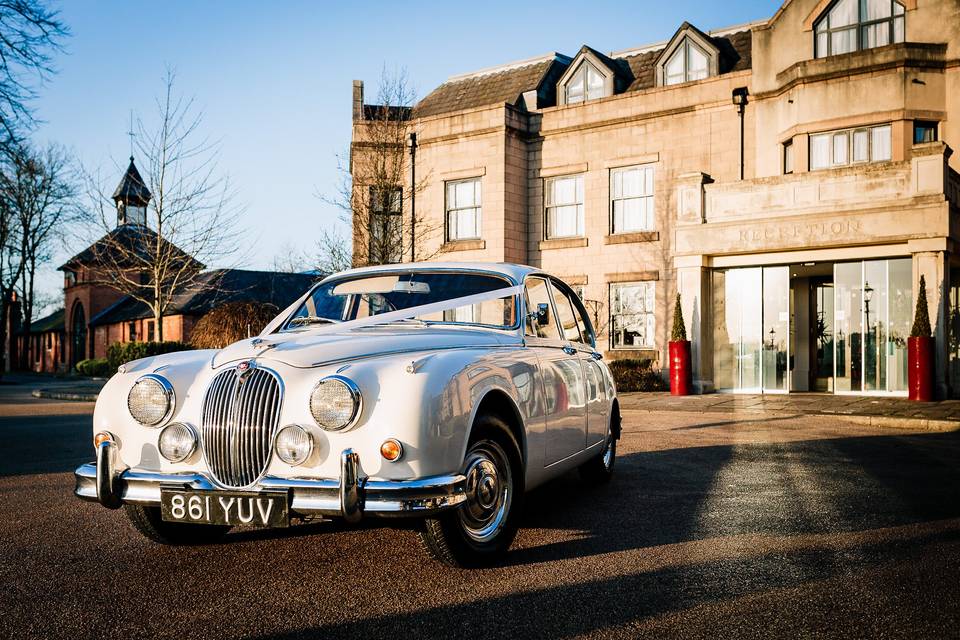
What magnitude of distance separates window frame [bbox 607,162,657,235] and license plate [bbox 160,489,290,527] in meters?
18.2

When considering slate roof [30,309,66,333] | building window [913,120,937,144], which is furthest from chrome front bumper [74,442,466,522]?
slate roof [30,309,66,333]

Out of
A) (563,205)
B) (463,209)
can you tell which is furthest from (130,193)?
(563,205)

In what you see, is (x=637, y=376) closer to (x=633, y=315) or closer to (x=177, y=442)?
(x=633, y=315)

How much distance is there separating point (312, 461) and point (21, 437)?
9.20 metres

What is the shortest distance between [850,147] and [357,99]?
15.6m

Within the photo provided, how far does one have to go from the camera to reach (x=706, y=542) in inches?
193

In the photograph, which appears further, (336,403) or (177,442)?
(177,442)

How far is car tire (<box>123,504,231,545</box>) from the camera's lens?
4606mm

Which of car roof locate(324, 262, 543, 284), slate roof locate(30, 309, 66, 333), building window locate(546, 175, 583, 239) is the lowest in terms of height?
car roof locate(324, 262, 543, 284)

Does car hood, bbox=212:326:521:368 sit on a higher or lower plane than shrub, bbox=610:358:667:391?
higher

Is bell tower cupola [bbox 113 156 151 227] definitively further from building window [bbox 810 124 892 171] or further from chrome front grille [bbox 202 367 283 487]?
chrome front grille [bbox 202 367 283 487]

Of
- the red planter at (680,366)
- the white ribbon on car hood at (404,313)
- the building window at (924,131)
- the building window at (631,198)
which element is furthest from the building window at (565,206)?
the white ribbon on car hood at (404,313)

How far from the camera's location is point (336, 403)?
3.93 metres

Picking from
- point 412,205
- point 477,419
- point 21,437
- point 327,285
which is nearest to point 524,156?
point 412,205
